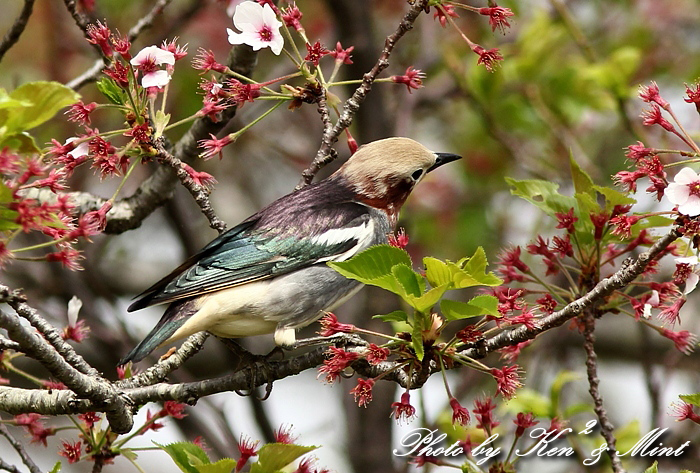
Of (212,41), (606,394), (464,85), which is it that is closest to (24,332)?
(464,85)

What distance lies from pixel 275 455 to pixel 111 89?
1.61 m

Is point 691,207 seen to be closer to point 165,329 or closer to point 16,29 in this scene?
point 165,329

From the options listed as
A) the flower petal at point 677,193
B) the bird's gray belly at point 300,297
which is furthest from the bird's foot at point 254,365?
the flower petal at point 677,193

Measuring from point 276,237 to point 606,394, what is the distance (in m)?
6.59

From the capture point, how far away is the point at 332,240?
4.70m

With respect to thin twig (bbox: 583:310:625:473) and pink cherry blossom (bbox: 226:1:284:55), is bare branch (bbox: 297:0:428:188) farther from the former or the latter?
thin twig (bbox: 583:310:625:473)

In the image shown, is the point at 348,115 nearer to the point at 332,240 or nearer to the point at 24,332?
the point at 332,240

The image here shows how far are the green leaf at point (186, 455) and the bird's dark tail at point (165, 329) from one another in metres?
0.61

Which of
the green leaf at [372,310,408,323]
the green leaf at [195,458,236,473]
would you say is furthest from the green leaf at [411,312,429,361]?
the green leaf at [195,458,236,473]

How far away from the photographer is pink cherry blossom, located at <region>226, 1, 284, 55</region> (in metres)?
3.70

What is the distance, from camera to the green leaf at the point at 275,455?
3.33 meters

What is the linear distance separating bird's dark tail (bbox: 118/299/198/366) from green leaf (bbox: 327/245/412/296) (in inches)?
53.6

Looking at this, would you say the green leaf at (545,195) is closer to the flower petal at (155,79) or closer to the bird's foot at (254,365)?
the bird's foot at (254,365)

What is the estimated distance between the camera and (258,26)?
3.74m
